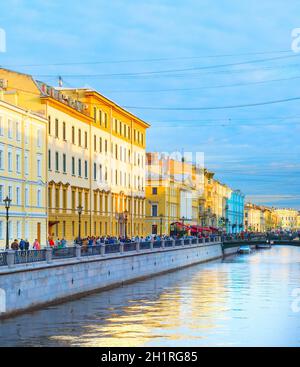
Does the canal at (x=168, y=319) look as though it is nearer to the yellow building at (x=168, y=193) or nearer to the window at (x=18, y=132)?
the window at (x=18, y=132)

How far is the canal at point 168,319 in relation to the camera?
102 ft

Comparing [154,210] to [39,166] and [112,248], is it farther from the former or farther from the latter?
[112,248]

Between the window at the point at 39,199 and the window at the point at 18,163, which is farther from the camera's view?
the window at the point at 39,199

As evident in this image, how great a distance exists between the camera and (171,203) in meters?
121

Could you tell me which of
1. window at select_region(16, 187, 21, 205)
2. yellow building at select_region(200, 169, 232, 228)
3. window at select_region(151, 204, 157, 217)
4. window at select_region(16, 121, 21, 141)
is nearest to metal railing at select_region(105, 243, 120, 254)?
window at select_region(16, 187, 21, 205)

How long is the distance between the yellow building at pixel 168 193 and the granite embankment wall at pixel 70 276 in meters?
39.5

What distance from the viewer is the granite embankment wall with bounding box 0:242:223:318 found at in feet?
117

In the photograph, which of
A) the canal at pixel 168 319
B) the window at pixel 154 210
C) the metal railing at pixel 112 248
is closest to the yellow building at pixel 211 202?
the window at pixel 154 210

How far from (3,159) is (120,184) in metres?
34.4

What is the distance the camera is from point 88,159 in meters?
80.1

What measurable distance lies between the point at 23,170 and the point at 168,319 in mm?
28703

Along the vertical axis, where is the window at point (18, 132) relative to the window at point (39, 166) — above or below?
above

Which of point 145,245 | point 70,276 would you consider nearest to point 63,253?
point 70,276
